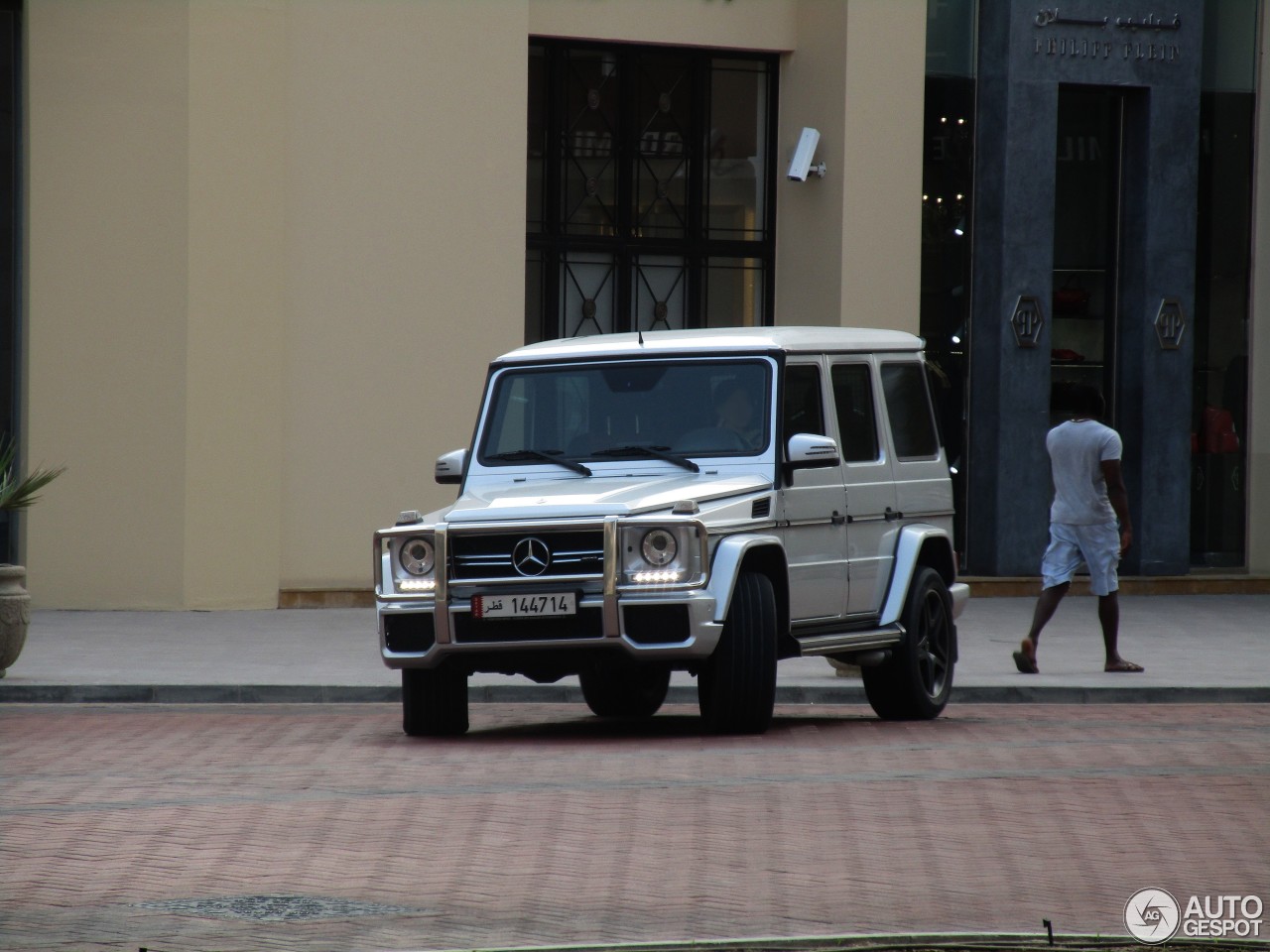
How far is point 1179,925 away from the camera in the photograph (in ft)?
20.4

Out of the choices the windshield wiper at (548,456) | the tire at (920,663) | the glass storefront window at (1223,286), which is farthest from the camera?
the glass storefront window at (1223,286)

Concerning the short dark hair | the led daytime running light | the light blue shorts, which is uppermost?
the short dark hair

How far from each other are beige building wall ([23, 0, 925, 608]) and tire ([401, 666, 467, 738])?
9.09m

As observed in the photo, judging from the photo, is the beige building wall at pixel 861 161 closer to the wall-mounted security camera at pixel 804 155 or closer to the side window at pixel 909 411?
the wall-mounted security camera at pixel 804 155

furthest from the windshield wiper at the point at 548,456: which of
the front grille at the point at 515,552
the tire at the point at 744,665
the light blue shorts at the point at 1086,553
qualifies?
the light blue shorts at the point at 1086,553

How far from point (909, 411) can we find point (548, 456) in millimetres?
2324

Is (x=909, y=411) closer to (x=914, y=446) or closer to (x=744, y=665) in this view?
(x=914, y=446)

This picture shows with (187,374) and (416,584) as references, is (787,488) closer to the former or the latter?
(416,584)

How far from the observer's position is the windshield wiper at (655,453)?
11180 mm

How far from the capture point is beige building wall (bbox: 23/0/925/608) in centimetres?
1964

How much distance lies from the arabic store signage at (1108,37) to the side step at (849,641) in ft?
39.5

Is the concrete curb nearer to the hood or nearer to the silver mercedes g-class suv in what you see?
the silver mercedes g-class suv

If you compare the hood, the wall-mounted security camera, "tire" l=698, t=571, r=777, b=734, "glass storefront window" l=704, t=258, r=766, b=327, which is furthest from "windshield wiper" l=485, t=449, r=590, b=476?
"glass storefront window" l=704, t=258, r=766, b=327

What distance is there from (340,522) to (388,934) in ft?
47.3
